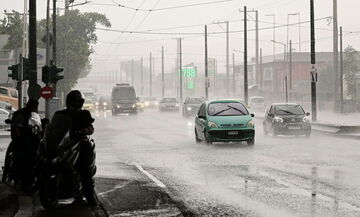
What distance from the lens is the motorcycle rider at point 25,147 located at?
11453mm

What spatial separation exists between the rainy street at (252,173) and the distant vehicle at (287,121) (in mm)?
3098

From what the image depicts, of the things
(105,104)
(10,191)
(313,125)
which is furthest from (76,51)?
(10,191)

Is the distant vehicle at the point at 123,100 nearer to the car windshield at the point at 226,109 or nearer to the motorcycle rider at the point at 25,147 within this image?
the car windshield at the point at 226,109

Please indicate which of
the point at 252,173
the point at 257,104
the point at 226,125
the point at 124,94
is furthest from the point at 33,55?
the point at 257,104

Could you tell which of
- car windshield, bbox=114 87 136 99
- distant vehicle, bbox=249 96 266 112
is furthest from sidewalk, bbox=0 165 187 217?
distant vehicle, bbox=249 96 266 112

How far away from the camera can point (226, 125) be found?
2183 centimetres

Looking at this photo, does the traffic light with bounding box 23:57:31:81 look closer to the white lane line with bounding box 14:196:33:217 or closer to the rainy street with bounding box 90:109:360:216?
the rainy street with bounding box 90:109:360:216

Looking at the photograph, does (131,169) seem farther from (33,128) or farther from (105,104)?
(105,104)

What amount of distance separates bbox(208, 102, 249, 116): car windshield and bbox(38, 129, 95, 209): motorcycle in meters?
13.8

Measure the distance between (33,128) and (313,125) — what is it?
23793mm

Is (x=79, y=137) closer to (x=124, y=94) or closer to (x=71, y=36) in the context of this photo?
(x=124, y=94)

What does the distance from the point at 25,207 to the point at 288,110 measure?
2006cm

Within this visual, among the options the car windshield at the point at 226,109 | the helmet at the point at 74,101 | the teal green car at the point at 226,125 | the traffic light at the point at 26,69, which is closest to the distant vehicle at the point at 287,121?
the car windshield at the point at 226,109

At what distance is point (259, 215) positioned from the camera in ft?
28.3
